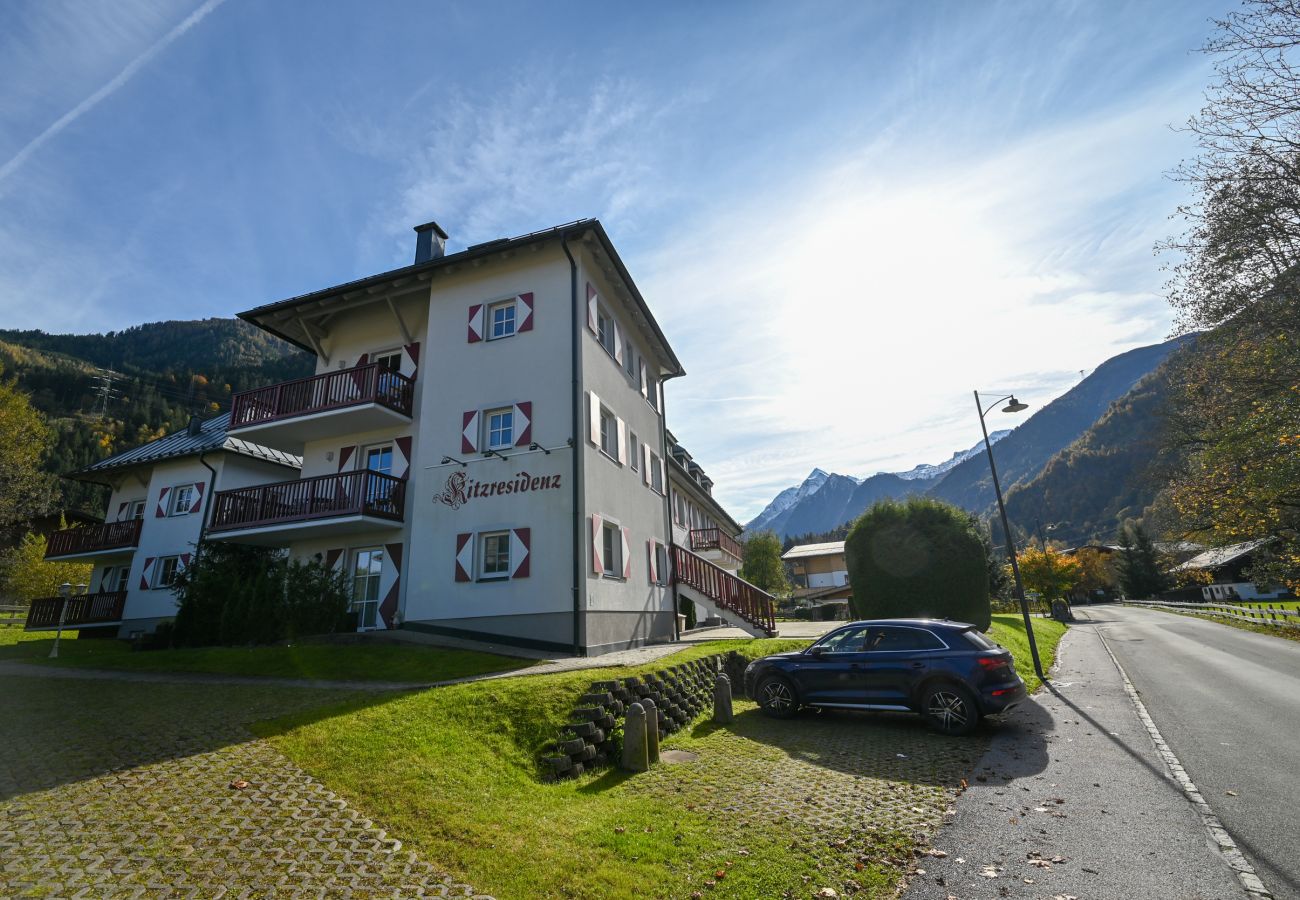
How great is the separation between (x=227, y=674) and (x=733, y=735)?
30.7ft

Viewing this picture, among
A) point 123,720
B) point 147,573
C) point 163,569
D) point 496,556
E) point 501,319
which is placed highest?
point 501,319

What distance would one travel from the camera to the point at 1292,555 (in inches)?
776

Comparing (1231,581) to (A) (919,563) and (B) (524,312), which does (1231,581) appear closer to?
(A) (919,563)

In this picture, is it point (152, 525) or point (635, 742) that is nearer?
point (635, 742)

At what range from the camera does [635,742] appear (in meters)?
7.78

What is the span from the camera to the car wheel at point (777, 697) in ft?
35.5

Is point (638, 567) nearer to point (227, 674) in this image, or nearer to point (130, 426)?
point (227, 674)

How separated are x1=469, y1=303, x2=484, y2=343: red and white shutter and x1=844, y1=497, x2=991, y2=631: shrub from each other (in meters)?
14.4

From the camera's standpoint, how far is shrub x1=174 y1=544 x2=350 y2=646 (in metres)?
14.4

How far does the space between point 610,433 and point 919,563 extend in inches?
448

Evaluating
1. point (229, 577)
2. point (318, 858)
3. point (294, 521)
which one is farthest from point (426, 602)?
point (318, 858)

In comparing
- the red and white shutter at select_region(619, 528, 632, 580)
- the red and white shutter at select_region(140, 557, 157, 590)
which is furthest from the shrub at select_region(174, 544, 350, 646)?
the red and white shutter at select_region(140, 557, 157, 590)

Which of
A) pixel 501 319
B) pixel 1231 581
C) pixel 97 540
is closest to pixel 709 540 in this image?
pixel 501 319

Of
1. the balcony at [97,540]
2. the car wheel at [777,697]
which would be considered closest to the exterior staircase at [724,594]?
the car wheel at [777,697]
